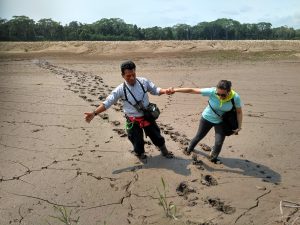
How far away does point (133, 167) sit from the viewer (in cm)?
488

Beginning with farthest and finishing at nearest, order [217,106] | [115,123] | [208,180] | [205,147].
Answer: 1. [115,123]
2. [205,147]
3. [217,106]
4. [208,180]

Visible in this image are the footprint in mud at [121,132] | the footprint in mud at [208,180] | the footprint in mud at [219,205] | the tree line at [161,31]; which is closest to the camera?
the footprint in mud at [219,205]

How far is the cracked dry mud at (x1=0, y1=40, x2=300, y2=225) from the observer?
3830 millimetres

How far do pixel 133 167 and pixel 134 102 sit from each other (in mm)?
841

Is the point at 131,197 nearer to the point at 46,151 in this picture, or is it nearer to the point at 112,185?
the point at 112,185

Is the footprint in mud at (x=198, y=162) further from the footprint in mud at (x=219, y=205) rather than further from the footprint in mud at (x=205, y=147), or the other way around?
the footprint in mud at (x=219, y=205)

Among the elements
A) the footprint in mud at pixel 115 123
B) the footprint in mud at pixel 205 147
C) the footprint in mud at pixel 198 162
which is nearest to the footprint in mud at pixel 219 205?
the footprint in mud at pixel 198 162

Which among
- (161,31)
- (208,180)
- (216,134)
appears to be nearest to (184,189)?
(208,180)

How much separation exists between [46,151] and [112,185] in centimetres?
147

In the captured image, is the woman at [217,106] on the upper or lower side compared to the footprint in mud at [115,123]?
upper

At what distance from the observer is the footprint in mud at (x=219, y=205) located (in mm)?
3760

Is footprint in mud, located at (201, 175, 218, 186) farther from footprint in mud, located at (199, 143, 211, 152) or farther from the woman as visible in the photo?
footprint in mud, located at (199, 143, 211, 152)

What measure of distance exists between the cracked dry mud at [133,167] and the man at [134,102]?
13.4 inches

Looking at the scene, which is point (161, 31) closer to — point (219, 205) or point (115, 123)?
point (115, 123)
